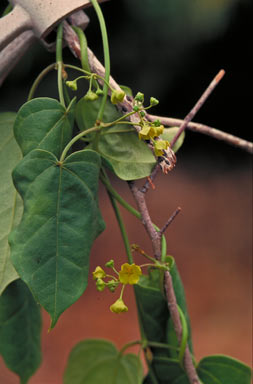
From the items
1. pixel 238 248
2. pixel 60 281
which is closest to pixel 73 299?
pixel 60 281

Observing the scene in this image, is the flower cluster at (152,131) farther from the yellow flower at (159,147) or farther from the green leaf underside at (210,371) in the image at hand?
the green leaf underside at (210,371)

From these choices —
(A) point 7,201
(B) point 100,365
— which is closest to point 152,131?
(A) point 7,201

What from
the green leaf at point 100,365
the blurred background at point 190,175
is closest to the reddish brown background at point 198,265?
the blurred background at point 190,175

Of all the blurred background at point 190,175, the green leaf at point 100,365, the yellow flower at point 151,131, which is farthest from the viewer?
the blurred background at point 190,175

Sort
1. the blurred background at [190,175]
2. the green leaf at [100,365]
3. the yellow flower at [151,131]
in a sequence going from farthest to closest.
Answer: the blurred background at [190,175] < the green leaf at [100,365] < the yellow flower at [151,131]

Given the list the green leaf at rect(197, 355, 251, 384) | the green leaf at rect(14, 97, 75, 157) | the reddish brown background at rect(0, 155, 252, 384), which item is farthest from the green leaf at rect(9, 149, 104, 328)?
the reddish brown background at rect(0, 155, 252, 384)

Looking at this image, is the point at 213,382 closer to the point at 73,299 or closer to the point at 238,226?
the point at 73,299
